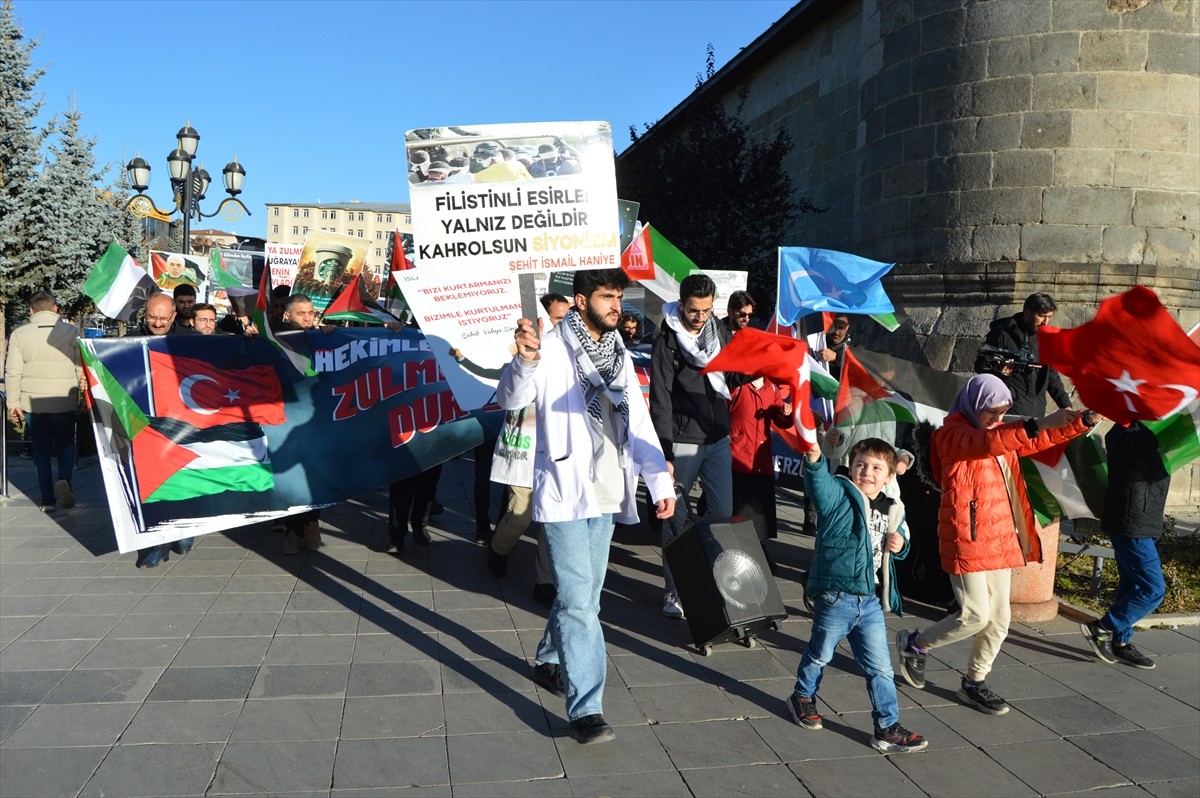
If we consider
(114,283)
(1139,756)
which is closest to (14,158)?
(114,283)

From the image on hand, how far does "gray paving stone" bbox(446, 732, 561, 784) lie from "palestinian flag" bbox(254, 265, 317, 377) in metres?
3.83

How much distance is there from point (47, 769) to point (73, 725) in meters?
0.43

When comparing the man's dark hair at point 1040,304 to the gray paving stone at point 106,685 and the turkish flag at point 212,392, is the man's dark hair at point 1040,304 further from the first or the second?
the gray paving stone at point 106,685

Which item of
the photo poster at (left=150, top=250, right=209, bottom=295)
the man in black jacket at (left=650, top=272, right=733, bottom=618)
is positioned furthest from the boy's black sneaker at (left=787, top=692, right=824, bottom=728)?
the photo poster at (left=150, top=250, right=209, bottom=295)

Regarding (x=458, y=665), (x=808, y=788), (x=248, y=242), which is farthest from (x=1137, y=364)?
(x=248, y=242)

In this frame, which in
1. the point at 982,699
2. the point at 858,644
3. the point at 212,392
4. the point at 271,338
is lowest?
the point at 982,699

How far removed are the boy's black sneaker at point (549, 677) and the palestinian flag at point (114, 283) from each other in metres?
7.61

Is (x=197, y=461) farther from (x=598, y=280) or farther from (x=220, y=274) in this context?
(x=220, y=274)

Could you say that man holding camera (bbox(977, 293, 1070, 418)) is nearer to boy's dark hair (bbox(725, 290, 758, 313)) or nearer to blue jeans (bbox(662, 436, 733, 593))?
boy's dark hair (bbox(725, 290, 758, 313))

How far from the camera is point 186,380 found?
696 cm

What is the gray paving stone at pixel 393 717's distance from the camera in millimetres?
4215

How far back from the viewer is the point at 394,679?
484cm

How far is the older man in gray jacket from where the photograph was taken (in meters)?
8.69

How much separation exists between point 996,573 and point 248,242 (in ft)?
143
